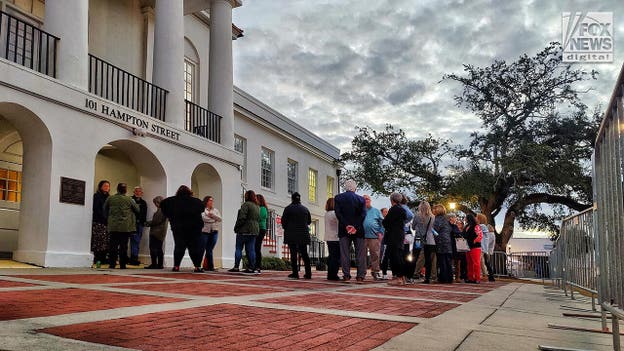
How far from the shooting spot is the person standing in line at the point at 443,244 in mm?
11781

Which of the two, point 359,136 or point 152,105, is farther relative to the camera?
point 359,136

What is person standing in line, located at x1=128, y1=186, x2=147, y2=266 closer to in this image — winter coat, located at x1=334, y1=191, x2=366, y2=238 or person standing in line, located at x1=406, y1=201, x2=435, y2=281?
winter coat, located at x1=334, y1=191, x2=366, y2=238

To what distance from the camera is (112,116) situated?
12.3 meters

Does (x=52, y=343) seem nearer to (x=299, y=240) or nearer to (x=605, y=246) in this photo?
(x=605, y=246)

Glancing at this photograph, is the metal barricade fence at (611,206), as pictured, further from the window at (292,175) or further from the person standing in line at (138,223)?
the window at (292,175)

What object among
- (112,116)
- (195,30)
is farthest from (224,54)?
(112,116)

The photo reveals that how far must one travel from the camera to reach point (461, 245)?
42.7 feet

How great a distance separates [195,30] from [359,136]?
1245cm

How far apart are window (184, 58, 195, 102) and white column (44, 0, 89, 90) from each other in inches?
A: 294

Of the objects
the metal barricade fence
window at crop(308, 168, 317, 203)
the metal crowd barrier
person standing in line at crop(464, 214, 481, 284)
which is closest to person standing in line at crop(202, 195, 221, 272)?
person standing in line at crop(464, 214, 481, 284)

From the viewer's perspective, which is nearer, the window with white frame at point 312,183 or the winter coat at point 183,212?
the winter coat at point 183,212

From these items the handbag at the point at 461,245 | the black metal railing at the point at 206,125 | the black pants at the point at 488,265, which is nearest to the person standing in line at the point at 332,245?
the handbag at the point at 461,245

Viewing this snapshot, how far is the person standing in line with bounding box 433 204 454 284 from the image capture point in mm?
11781

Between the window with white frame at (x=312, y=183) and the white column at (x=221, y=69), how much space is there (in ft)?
43.4
